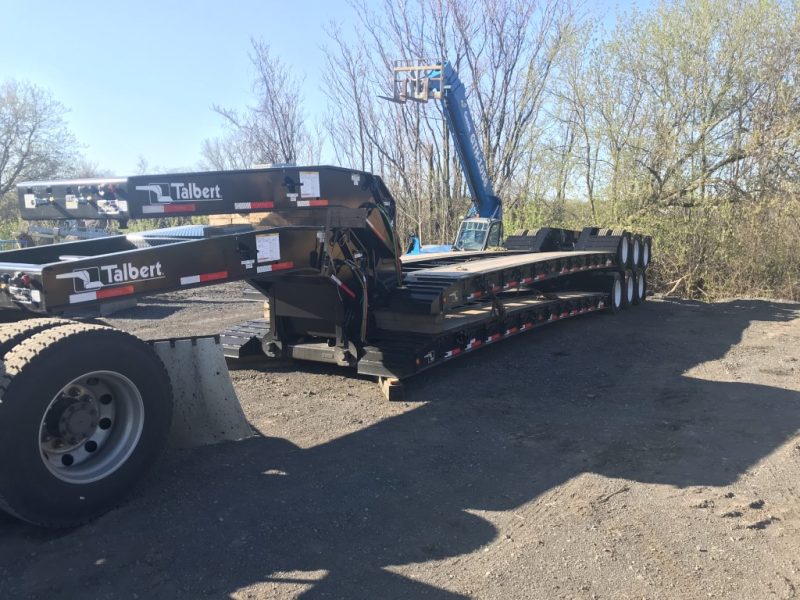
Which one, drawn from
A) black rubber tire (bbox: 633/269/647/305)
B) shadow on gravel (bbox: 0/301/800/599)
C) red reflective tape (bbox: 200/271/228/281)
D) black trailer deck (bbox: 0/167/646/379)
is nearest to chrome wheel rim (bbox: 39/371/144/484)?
shadow on gravel (bbox: 0/301/800/599)

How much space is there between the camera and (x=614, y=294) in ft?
37.8

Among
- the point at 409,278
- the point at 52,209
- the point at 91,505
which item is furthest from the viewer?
the point at 409,278

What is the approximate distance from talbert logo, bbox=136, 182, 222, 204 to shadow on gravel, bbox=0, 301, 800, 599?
193cm

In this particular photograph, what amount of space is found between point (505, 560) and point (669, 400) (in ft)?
11.5

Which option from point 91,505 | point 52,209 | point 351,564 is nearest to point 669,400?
point 351,564

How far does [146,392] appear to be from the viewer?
3.88m

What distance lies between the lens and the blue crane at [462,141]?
43.7 feet

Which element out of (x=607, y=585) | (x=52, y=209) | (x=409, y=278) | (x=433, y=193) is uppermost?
(x=433, y=193)

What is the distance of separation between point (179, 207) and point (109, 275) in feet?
3.24

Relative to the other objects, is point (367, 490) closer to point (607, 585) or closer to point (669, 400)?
point (607, 585)

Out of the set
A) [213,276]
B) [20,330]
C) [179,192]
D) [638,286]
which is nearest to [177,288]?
[213,276]

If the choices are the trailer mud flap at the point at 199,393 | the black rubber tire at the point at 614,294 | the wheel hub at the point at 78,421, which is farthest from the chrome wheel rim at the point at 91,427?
the black rubber tire at the point at 614,294

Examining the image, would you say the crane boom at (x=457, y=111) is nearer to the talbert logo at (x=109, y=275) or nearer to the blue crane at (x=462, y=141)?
the blue crane at (x=462, y=141)

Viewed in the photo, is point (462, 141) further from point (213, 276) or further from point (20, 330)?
point (20, 330)
